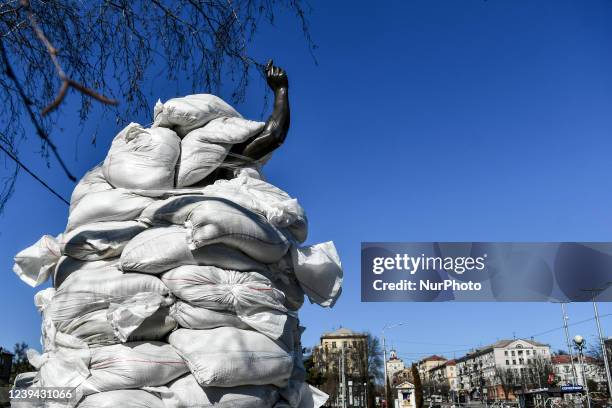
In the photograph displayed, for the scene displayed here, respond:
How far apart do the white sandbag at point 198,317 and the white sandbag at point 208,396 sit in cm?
27

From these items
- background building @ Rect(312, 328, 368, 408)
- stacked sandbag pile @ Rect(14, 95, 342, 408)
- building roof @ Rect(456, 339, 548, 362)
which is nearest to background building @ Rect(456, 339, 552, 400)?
building roof @ Rect(456, 339, 548, 362)

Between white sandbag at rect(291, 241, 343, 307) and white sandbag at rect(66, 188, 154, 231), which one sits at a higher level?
white sandbag at rect(66, 188, 154, 231)

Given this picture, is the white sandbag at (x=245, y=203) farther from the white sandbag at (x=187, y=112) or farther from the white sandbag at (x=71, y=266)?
the white sandbag at (x=187, y=112)

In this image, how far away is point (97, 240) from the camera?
3.21 metres

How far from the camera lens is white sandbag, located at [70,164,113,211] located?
366 cm

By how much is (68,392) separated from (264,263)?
1.28 m

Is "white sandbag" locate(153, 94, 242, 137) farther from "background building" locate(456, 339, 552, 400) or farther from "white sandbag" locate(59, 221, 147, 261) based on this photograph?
"background building" locate(456, 339, 552, 400)

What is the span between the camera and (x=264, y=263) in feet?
11.3

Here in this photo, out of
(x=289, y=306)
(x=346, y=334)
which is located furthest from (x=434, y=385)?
(x=289, y=306)

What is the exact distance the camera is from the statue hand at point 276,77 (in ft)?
13.8

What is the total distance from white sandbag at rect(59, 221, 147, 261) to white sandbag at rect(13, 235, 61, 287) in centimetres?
19

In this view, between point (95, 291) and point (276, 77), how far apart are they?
81.6 inches

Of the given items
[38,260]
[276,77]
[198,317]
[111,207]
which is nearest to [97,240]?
[111,207]

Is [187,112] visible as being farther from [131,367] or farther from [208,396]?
[208,396]
